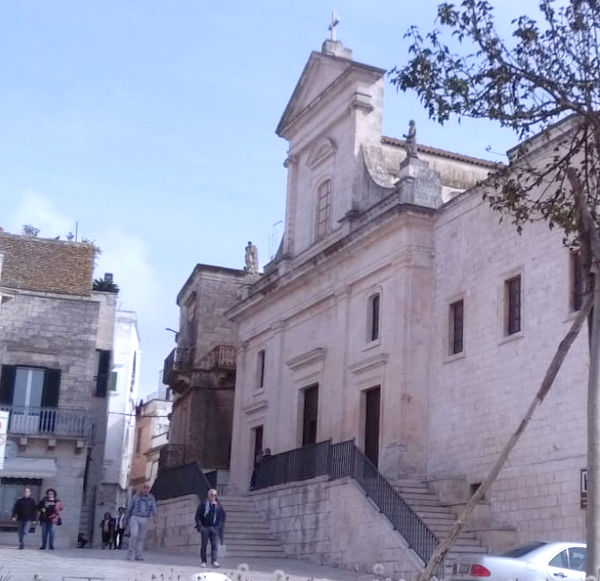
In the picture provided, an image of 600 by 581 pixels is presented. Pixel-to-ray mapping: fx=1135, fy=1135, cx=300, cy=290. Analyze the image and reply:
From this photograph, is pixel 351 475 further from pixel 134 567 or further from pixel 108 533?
pixel 108 533

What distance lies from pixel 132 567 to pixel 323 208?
15.1 m

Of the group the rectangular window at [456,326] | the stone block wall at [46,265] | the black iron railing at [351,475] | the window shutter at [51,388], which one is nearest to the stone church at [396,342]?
the rectangular window at [456,326]

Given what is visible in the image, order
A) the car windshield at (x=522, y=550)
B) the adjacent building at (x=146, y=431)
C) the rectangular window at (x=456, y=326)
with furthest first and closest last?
the adjacent building at (x=146, y=431) < the rectangular window at (x=456, y=326) < the car windshield at (x=522, y=550)

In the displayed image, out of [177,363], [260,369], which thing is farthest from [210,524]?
[177,363]

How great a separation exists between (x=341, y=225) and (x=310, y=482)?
8.33 meters

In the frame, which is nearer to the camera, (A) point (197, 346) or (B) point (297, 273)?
(B) point (297, 273)

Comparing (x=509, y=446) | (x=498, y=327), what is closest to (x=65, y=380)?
(x=498, y=327)

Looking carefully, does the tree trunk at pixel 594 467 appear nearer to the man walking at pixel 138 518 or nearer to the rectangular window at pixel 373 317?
the man walking at pixel 138 518

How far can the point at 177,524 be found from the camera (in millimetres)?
28484

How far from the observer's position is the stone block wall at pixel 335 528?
19797 mm

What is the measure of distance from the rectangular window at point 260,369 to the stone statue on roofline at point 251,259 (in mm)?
5431

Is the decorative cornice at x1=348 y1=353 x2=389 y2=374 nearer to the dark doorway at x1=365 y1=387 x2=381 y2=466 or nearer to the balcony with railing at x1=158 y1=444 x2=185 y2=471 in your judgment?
the dark doorway at x1=365 y1=387 x2=381 y2=466

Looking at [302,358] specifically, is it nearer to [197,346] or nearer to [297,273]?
[297,273]

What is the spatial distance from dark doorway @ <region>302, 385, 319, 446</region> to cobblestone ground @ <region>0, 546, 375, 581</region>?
275 inches
